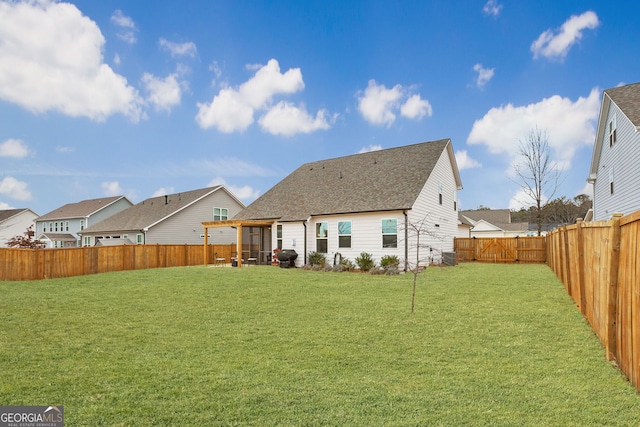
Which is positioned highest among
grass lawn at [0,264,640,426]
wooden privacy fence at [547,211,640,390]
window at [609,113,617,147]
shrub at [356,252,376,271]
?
window at [609,113,617,147]

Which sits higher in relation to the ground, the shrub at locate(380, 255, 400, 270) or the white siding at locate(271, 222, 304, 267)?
the white siding at locate(271, 222, 304, 267)

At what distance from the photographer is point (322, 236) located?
1975 centimetres

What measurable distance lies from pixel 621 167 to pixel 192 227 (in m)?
27.3

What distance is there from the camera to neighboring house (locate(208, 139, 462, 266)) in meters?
17.6

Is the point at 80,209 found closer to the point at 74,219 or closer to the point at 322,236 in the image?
the point at 74,219

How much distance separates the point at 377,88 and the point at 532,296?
1423cm

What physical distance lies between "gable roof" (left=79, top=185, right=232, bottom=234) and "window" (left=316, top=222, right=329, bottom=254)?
1417cm

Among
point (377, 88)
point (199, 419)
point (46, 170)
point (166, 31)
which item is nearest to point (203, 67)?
point (166, 31)

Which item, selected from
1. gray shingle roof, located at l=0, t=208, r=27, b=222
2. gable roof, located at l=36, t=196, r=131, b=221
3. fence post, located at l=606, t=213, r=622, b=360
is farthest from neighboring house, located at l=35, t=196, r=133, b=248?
fence post, located at l=606, t=213, r=622, b=360

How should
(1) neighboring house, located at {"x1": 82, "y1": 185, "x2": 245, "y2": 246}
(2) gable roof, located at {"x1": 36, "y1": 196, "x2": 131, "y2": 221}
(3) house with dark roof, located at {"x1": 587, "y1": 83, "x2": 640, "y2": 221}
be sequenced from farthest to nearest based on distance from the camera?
(2) gable roof, located at {"x1": 36, "y1": 196, "x2": 131, "y2": 221} → (1) neighboring house, located at {"x1": 82, "y1": 185, "x2": 245, "y2": 246} → (3) house with dark roof, located at {"x1": 587, "y1": 83, "x2": 640, "y2": 221}

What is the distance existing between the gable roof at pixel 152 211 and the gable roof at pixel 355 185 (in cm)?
870

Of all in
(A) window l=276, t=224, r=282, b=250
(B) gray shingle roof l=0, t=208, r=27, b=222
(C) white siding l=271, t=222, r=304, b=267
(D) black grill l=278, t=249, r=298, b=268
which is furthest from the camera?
(B) gray shingle roof l=0, t=208, r=27, b=222

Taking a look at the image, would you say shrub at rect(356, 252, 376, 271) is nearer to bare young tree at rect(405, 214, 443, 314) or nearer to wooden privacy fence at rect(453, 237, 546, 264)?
bare young tree at rect(405, 214, 443, 314)

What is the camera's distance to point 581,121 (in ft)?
71.7
